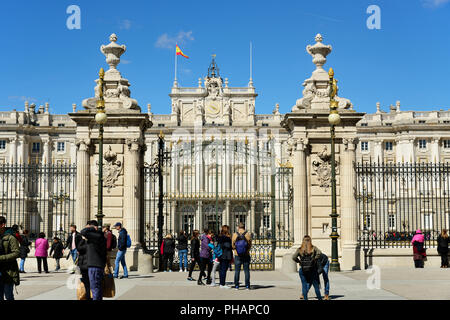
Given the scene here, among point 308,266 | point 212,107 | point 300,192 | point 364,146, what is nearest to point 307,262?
point 308,266

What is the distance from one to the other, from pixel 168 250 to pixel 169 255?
0.28 metres

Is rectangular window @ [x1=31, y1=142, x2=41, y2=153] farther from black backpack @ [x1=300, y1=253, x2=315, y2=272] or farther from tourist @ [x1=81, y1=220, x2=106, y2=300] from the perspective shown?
black backpack @ [x1=300, y1=253, x2=315, y2=272]

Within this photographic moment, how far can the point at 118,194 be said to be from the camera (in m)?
20.3

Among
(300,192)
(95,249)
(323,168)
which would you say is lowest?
(95,249)

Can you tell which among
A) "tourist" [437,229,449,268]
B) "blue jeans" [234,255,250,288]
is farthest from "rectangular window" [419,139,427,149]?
"blue jeans" [234,255,250,288]

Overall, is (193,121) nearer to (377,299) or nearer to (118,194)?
(118,194)

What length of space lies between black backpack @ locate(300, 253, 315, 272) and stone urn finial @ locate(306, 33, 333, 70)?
10.9 m

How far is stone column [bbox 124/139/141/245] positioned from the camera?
2000 centimetres

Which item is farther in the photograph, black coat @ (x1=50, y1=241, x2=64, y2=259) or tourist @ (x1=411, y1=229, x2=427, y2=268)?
tourist @ (x1=411, y1=229, x2=427, y2=268)

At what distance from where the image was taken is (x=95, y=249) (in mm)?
11000

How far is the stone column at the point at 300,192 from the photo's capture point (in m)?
20.2

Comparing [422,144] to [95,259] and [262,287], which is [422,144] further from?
[95,259]

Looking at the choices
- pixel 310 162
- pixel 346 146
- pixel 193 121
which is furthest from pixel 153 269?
pixel 193 121
